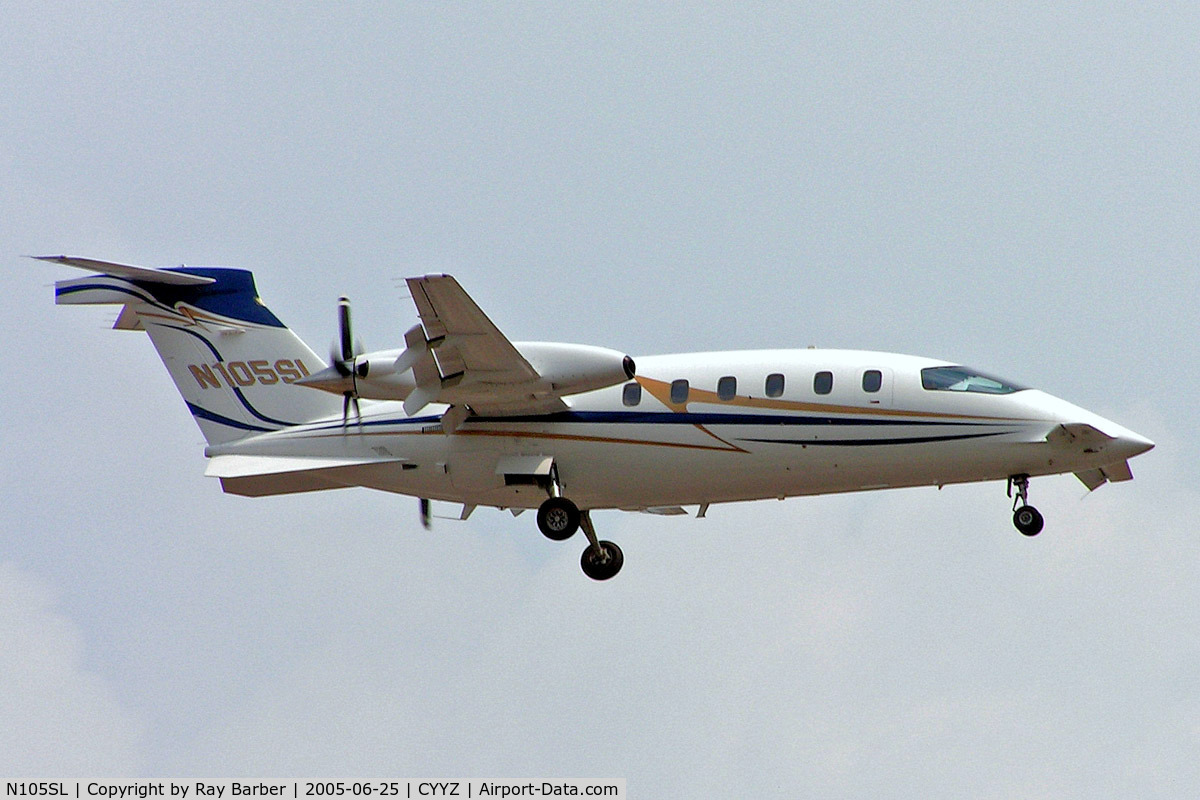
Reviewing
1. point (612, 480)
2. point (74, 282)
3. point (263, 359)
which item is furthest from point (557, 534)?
point (74, 282)

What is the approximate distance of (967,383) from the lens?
26188 mm

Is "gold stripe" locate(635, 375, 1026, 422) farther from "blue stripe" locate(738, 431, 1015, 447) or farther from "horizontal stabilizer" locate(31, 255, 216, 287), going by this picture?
"horizontal stabilizer" locate(31, 255, 216, 287)

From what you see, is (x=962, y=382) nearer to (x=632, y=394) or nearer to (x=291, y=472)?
(x=632, y=394)

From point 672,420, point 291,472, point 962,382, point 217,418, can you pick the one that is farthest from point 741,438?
point 217,418

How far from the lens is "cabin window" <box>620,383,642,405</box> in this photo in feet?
90.1

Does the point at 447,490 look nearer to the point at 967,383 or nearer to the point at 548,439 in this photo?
the point at 548,439

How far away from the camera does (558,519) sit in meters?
27.5

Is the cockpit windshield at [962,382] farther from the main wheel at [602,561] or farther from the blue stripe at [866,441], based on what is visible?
the main wheel at [602,561]

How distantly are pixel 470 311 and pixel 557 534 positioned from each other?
187 inches

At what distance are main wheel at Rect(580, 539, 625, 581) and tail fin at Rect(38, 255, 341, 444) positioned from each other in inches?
259

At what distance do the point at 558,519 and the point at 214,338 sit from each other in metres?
8.61

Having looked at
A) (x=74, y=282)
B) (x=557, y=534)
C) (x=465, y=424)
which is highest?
(x=74, y=282)

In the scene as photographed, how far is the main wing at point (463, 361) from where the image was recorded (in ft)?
81.7

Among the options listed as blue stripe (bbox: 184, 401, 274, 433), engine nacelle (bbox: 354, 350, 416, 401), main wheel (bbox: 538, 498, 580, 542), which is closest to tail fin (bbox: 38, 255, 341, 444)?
blue stripe (bbox: 184, 401, 274, 433)
